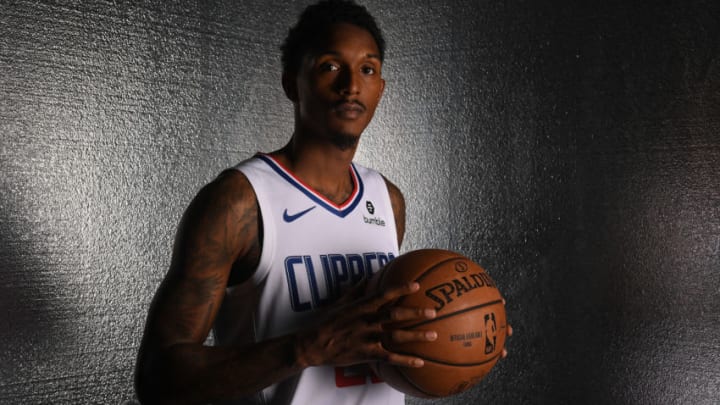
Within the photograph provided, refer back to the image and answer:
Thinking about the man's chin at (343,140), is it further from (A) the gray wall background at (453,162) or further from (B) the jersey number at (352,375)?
(A) the gray wall background at (453,162)

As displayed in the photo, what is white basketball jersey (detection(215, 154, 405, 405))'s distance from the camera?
1276 millimetres

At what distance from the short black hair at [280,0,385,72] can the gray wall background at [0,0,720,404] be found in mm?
770

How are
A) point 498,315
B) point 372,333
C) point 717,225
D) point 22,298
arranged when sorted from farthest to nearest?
point 717,225, point 22,298, point 498,315, point 372,333

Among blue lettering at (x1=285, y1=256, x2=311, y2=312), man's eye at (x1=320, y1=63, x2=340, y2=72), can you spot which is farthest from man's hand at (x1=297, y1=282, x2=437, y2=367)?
man's eye at (x1=320, y1=63, x2=340, y2=72)

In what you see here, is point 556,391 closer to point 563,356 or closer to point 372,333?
point 563,356

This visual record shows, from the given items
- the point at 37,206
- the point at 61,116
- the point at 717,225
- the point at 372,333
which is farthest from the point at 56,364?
the point at 717,225

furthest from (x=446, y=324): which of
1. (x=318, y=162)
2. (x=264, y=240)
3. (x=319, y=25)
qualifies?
(x=319, y=25)

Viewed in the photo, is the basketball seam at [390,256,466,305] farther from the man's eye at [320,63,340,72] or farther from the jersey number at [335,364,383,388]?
the man's eye at [320,63,340,72]

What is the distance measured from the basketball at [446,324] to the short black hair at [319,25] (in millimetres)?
540

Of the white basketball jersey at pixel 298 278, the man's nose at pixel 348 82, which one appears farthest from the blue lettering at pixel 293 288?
the man's nose at pixel 348 82

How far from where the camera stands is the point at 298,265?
1.30 metres

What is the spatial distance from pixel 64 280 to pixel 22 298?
12 cm

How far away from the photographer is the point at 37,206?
1.89m

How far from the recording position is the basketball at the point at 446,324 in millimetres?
1110
